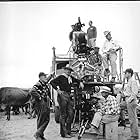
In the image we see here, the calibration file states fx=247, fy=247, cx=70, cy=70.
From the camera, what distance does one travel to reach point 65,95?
8.75 feet

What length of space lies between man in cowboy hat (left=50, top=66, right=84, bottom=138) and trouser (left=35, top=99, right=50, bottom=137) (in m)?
0.15

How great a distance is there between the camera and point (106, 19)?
9.05 feet

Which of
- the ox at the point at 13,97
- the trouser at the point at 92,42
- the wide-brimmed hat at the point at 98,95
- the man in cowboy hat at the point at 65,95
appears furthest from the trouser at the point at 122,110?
the ox at the point at 13,97

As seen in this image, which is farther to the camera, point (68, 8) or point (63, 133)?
point (68, 8)

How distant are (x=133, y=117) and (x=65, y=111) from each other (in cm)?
73

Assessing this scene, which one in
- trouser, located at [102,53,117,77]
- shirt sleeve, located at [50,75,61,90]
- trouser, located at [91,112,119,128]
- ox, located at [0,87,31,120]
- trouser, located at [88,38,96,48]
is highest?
trouser, located at [88,38,96,48]

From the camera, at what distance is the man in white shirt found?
2.62m

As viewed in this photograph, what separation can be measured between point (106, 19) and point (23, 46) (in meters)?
0.98

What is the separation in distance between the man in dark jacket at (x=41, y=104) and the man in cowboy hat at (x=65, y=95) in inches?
4.1

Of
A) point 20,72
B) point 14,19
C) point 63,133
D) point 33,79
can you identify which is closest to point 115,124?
point 63,133

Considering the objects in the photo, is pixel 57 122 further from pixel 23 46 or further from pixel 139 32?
pixel 139 32

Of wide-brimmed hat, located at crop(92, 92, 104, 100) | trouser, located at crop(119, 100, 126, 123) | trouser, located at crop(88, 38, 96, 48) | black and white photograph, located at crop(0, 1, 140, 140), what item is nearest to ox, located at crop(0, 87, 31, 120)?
black and white photograph, located at crop(0, 1, 140, 140)

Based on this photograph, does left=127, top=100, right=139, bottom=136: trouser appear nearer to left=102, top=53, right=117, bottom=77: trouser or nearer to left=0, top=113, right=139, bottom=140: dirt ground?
left=0, top=113, right=139, bottom=140: dirt ground

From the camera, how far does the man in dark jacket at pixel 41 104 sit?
2.56 meters
